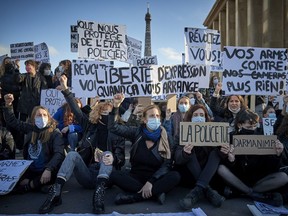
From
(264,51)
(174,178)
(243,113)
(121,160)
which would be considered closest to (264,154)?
(243,113)

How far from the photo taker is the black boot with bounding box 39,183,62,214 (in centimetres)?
339

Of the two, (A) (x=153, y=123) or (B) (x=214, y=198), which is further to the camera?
(A) (x=153, y=123)

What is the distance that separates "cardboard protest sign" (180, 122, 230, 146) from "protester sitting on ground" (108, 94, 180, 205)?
352 mm

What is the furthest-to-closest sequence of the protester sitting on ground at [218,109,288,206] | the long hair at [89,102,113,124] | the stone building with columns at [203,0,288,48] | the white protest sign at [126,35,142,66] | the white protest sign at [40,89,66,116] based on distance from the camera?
1. the stone building with columns at [203,0,288,48]
2. the white protest sign at [126,35,142,66]
3. the white protest sign at [40,89,66,116]
4. the long hair at [89,102,113,124]
5. the protester sitting on ground at [218,109,288,206]

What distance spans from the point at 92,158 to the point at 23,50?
6.27m

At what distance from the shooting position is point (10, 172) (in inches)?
155

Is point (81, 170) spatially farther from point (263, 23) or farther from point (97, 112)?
point (263, 23)

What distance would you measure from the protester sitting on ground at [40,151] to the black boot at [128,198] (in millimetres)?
1075

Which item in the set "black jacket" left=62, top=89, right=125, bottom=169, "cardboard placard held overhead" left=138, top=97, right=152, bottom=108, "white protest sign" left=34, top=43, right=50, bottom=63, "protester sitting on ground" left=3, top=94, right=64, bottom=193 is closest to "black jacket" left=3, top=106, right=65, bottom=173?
"protester sitting on ground" left=3, top=94, right=64, bottom=193

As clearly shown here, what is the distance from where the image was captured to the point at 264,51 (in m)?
5.81

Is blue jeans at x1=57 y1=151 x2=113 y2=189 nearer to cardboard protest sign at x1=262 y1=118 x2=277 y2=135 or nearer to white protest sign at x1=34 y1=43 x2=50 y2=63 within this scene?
cardboard protest sign at x1=262 y1=118 x2=277 y2=135

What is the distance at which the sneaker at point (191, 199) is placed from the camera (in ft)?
11.8

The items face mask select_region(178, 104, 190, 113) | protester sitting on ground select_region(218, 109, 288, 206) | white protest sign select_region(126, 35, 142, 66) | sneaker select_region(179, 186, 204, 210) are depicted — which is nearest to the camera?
sneaker select_region(179, 186, 204, 210)

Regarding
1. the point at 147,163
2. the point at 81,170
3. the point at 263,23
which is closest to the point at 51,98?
the point at 81,170
